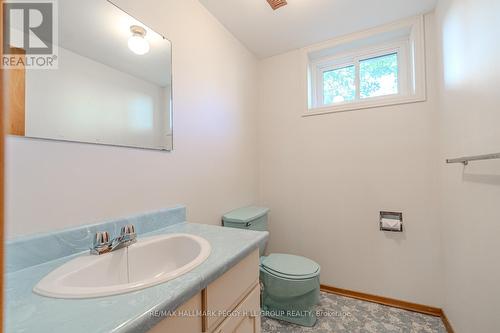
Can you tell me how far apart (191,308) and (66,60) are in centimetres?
100

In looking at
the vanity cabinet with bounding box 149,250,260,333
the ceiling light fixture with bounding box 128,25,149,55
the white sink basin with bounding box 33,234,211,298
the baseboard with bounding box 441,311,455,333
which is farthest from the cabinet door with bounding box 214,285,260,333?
the baseboard with bounding box 441,311,455,333

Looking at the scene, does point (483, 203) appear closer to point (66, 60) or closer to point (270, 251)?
point (270, 251)

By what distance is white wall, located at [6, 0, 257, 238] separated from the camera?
746 millimetres

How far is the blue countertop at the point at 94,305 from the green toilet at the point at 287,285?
896 millimetres

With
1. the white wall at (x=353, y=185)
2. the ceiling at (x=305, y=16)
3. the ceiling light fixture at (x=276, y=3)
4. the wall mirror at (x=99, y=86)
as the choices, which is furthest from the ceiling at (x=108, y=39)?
the white wall at (x=353, y=185)

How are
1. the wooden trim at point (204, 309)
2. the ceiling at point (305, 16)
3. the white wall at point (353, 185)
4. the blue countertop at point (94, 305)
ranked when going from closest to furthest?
the blue countertop at point (94, 305), the wooden trim at point (204, 309), the ceiling at point (305, 16), the white wall at point (353, 185)

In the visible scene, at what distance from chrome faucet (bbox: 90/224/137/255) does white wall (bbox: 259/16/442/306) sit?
1.52 m

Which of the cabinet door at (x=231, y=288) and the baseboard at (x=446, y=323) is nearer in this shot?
the cabinet door at (x=231, y=288)

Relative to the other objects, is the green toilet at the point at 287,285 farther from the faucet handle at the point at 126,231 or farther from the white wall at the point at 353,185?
the faucet handle at the point at 126,231

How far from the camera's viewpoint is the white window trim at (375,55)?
166 centimetres

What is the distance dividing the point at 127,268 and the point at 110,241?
13 centimetres

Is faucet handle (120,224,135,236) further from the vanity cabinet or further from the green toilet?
the green toilet

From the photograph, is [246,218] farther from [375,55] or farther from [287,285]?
[375,55]

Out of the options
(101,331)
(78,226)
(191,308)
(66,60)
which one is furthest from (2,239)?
(66,60)
